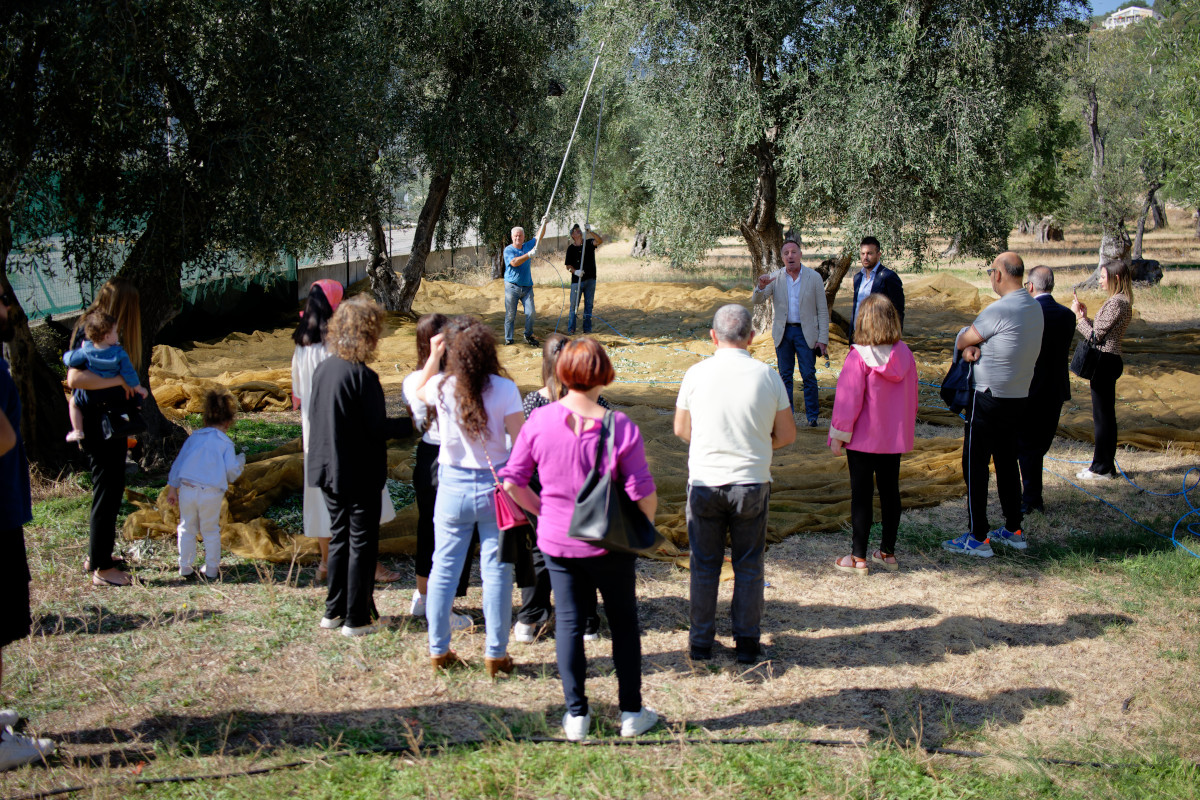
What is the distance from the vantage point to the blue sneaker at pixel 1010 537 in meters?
5.65

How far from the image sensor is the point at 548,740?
345cm

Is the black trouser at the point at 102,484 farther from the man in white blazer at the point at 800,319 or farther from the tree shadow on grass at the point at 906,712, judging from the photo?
the man in white blazer at the point at 800,319

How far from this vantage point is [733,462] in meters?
3.95

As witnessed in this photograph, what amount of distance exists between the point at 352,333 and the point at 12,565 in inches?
63.0

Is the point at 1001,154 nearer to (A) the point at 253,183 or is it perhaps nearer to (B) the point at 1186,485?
(B) the point at 1186,485

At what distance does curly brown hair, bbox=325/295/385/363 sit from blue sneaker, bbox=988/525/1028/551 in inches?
161

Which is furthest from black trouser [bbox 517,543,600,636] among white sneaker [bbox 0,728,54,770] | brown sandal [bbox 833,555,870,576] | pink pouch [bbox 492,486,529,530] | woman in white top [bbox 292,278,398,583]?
white sneaker [bbox 0,728,54,770]

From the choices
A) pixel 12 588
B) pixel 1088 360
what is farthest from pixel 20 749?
pixel 1088 360

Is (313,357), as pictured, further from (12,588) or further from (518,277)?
(518,277)

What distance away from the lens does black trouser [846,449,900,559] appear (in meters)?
5.07

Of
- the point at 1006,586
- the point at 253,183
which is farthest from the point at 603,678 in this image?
the point at 253,183

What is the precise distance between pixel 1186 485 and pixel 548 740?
19.4 feet

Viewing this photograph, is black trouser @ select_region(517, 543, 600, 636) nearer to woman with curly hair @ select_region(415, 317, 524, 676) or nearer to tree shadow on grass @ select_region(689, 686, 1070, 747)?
woman with curly hair @ select_region(415, 317, 524, 676)

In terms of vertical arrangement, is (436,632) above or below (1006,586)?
above
